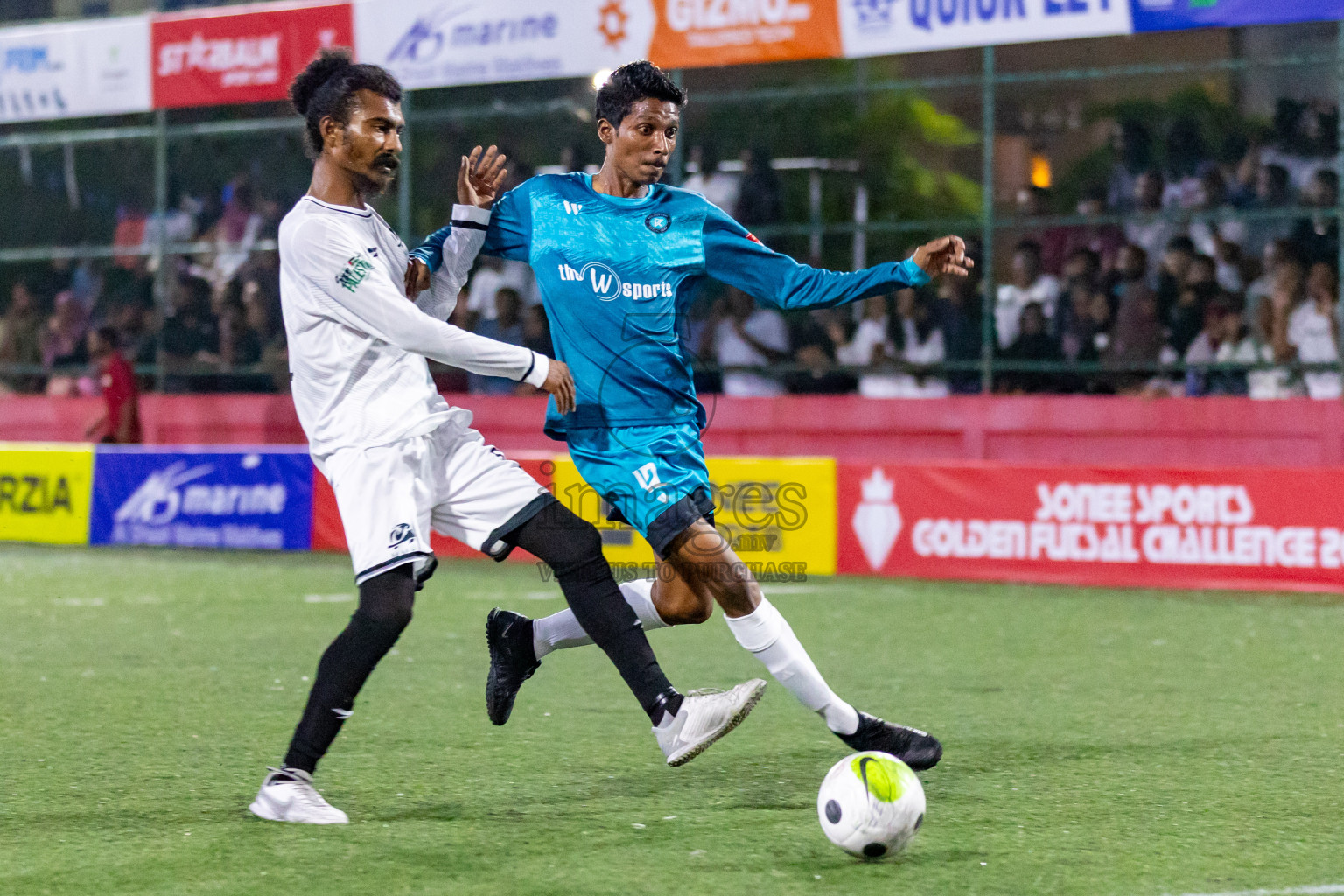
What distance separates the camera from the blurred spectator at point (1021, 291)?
542 inches

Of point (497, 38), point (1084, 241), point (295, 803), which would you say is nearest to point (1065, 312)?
point (1084, 241)

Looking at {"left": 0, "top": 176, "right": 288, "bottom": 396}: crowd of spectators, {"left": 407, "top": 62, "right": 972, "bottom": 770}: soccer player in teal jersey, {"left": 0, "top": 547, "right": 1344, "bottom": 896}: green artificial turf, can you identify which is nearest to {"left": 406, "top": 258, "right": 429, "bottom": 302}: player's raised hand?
{"left": 407, "top": 62, "right": 972, "bottom": 770}: soccer player in teal jersey

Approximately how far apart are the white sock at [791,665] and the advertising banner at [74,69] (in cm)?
1361

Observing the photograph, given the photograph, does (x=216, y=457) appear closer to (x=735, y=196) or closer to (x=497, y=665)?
(x=735, y=196)

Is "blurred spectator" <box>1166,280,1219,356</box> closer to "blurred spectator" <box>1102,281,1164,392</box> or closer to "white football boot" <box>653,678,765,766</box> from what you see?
"blurred spectator" <box>1102,281,1164,392</box>

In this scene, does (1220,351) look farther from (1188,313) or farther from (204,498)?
(204,498)

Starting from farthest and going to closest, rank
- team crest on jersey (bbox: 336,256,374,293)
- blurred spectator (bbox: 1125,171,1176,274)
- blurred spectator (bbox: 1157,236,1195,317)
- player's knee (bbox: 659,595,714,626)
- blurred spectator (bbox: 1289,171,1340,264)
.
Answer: blurred spectator (bbox: 1125,171,1176,274)
blurred spectator (bbox: 1157,236,1195,317)
blurred spectator (bbox: 1289,171,1340,264)
player's knee (bbox: 659,595,714,626)
team crest on jersey (bbox: 336,256,374,293)

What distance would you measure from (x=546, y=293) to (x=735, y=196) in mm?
10356

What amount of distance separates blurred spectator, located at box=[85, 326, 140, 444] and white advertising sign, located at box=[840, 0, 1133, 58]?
7.41m

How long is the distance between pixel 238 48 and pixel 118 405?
353 centimetres

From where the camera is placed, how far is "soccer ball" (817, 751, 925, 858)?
424cm

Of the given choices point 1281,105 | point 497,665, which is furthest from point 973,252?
point 497,665

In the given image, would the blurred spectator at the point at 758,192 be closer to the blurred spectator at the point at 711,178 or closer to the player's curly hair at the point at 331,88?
the blurred spectator at the point at 711,178

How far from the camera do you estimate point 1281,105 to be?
13180 mm
